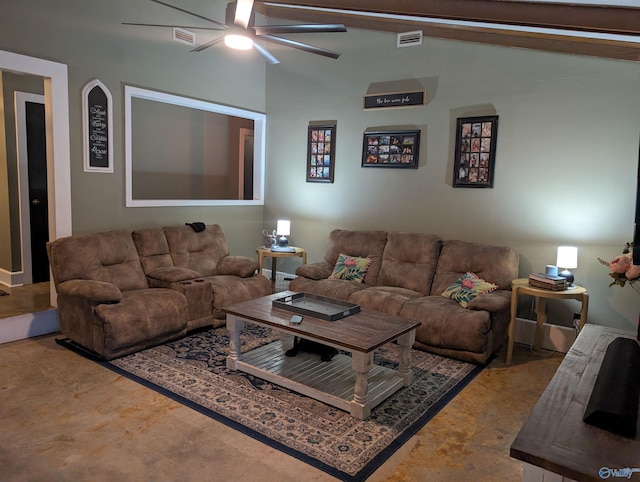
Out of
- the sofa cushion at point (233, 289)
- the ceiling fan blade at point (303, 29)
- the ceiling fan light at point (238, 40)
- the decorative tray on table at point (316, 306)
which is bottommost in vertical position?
the sofa cushion at point (233, 289)

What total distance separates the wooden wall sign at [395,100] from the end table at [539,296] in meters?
2.10

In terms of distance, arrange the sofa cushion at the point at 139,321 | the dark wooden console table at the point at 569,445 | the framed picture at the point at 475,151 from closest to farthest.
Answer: the dark wooden console table at the point at 569,445, the sofa cushion at the point at 139,321, the framed picture at the point at 475,151

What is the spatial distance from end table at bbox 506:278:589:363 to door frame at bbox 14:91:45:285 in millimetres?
5064

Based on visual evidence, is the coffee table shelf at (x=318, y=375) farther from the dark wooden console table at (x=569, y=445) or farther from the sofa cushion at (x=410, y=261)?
the dark wooden console table at (x=569, y=445)

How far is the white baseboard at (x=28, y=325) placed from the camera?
379cm

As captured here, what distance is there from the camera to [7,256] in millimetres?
5195

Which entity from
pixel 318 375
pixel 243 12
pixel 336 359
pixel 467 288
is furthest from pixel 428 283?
pixel 243 12

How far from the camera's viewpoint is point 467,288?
4.08 m

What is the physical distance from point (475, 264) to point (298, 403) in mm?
2214

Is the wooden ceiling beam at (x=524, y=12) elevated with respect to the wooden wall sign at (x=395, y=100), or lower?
elevated

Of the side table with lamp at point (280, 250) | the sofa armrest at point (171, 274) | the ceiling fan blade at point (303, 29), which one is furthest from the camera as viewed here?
the side table with lamp at point (280, 250)

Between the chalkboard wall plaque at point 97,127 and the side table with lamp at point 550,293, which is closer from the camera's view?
the side table with lamp at point 550,293

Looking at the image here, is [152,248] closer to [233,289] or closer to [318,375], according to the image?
[233,289]

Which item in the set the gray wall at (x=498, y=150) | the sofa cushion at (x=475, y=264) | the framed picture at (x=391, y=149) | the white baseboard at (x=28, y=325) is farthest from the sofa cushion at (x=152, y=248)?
the sofa cushion at (x=475, y=264)
